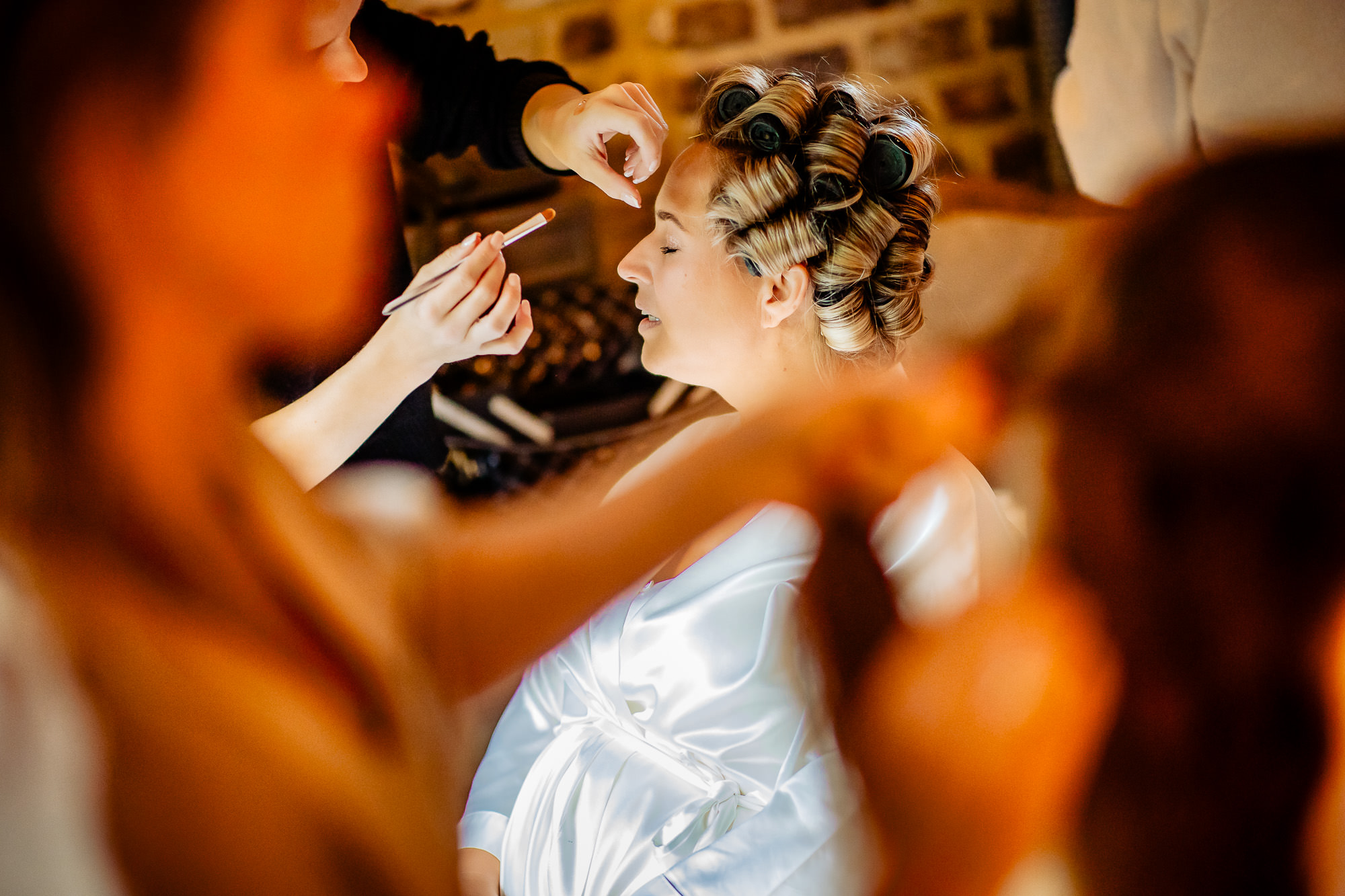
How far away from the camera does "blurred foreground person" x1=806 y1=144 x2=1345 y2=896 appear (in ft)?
1.68

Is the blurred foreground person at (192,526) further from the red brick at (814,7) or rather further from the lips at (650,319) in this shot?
the red brick at (814,7)

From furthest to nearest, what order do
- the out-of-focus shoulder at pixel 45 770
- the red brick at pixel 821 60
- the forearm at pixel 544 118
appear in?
1. the red brick at pixel 821 60
2. the forearm at pixel 544 118
3. the out-of-focus shoulder at pixel 45 770

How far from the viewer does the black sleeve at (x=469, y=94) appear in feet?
1.68

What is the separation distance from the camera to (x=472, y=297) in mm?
432

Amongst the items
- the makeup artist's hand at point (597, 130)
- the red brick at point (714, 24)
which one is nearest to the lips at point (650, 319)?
the makeup artist's hand at point (597, 130)

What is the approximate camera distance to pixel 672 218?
0.61m

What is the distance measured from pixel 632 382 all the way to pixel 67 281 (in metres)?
0.69

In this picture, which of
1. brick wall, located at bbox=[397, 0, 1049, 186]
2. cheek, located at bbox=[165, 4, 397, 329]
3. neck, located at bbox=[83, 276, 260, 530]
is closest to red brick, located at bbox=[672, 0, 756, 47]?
brick wall, located at bbox=[397, 0, 1049, 186]

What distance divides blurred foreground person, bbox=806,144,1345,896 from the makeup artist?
0.96 ft

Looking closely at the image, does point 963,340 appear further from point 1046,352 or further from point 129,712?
point 129,712

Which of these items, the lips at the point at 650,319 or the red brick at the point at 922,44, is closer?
the lips at the point at 650,319

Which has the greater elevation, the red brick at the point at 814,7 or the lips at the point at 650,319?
the red brick at the point at 814,7

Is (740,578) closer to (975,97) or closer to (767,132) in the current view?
(767,132)

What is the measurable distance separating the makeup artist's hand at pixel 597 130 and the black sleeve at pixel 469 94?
11 mm
